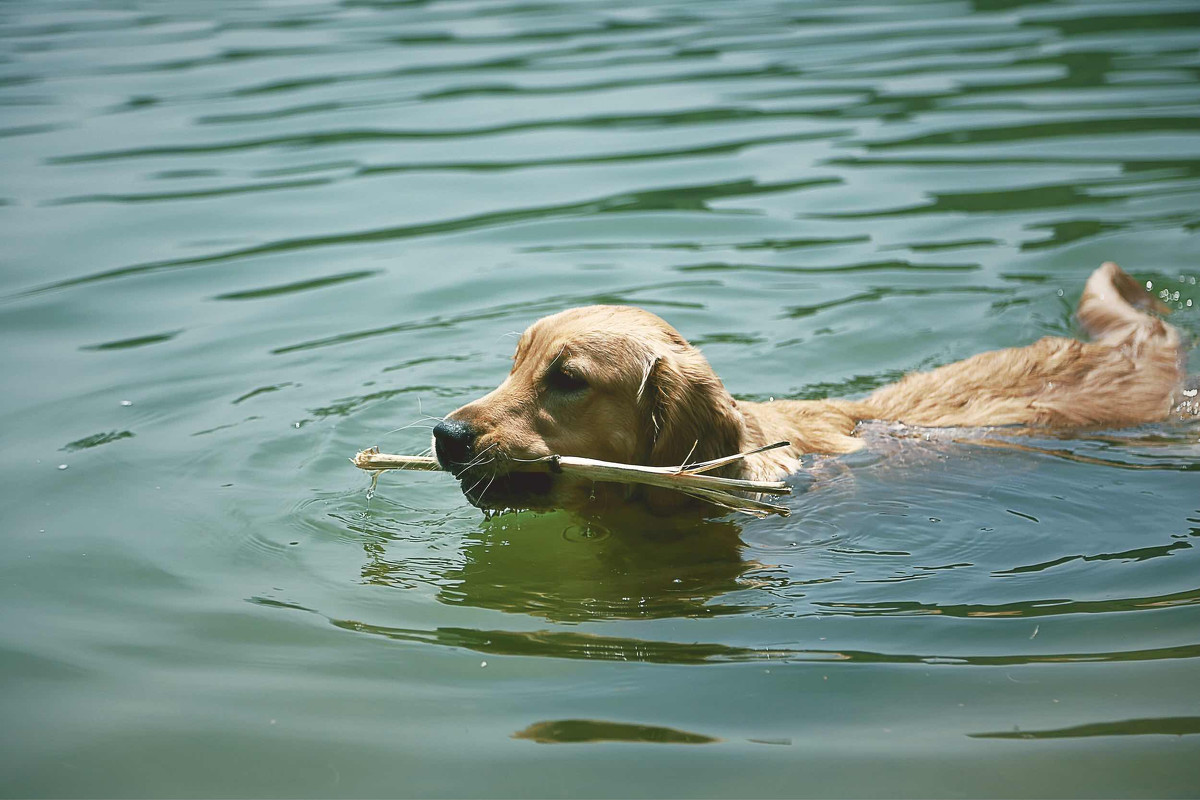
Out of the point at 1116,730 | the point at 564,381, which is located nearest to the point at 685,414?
the point at 564,381

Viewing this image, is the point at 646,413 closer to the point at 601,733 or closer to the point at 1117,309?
the point at 601,733

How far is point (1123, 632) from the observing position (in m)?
4.64

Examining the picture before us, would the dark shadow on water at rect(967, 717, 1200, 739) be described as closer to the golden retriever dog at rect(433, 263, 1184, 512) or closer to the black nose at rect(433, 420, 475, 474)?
the golden retriever dog at rect(433, 263, 1184, 512)

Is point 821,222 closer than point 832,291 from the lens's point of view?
No

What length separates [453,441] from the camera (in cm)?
505

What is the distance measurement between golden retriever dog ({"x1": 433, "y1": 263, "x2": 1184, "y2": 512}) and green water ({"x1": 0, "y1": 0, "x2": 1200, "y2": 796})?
0.24 m

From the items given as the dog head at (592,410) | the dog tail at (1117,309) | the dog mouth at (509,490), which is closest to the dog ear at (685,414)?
the dog head at (592,410)

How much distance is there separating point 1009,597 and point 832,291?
14.3 ft

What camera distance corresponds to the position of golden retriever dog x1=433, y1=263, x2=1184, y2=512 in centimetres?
521

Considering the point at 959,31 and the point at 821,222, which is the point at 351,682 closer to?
the point at 821,222

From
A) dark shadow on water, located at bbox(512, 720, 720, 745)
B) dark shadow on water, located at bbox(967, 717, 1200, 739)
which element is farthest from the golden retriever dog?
dark shadow on water, located at bbox(967, 717, 1200, 739)

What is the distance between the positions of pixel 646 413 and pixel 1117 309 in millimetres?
3751

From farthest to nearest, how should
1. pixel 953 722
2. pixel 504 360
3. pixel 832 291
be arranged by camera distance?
pixel 832 291, pixel 504 360, pixel 953 722

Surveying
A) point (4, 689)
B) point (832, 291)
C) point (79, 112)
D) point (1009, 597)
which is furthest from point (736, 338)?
point (79, 112)
